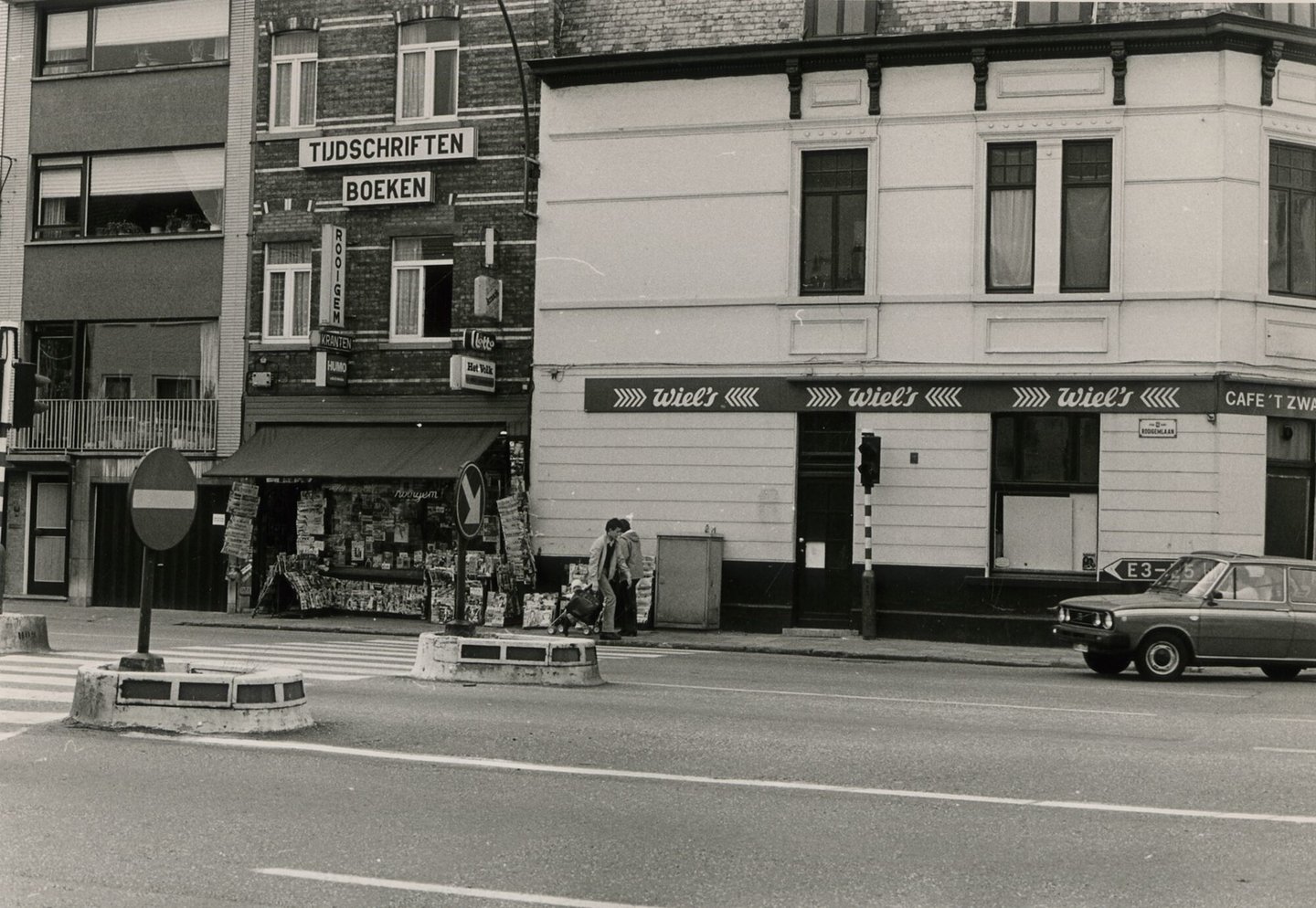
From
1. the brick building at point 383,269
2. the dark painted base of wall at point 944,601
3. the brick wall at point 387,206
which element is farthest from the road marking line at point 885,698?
the brick wall at point 387,206

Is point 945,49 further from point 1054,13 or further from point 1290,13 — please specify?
point 1290,13

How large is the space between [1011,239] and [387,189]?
33.3ft

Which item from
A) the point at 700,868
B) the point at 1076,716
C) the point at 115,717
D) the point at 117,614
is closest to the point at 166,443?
the point at 117,614

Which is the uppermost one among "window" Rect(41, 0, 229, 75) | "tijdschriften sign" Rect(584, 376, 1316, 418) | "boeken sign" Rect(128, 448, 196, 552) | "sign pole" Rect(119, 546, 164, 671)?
"window" Rect(41, 0, 229, 75)

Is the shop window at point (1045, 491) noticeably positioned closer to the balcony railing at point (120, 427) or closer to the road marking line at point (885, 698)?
the road marking line at point (885, 698)

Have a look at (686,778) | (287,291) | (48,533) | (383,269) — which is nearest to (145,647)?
(686,778)

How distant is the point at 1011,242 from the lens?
21922mm

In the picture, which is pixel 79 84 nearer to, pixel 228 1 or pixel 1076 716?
pixel 228 1

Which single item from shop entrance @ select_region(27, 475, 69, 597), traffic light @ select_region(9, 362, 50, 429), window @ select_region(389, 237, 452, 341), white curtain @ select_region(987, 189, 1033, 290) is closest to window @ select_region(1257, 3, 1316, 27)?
white curtain @ select_region(987, 189, 1033, 290)

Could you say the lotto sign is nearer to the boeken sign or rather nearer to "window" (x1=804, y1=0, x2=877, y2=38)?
the boeken sign

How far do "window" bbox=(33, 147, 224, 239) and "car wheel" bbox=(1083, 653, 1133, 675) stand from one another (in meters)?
17.1

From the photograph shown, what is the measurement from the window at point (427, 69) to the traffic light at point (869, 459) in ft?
29.5

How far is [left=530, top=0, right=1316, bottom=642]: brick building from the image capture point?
2095cm

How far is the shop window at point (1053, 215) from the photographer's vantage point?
848 inches
